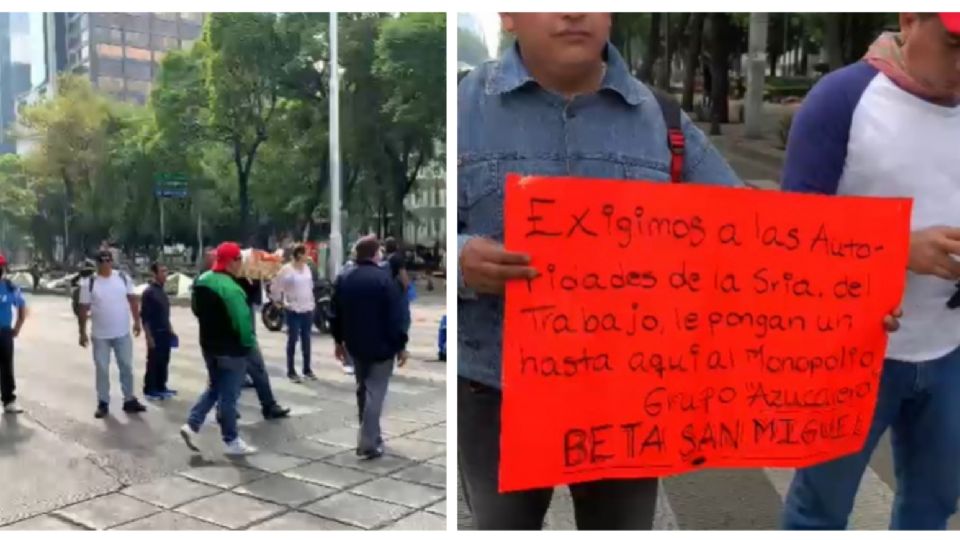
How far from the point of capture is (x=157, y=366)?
2611 millimetres

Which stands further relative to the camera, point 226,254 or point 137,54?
point 226,254

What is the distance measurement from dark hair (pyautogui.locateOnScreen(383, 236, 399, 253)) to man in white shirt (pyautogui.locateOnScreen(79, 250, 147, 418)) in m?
0.67

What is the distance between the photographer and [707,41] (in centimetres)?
402

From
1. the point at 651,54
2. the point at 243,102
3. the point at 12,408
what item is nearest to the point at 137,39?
the point at 243,102

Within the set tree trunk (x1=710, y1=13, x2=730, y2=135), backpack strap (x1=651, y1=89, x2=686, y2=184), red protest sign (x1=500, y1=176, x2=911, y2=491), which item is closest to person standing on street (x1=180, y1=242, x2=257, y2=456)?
red protest sign (x1=500, y1=176, x2=911, y2=491)

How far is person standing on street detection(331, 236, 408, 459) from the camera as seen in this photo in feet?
9.27

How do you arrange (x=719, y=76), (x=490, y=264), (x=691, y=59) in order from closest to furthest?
(x=490, y=264) < (x=691, y=59) < (x=719, y=76)

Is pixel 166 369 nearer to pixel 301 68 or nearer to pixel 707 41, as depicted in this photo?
pixel 301 68

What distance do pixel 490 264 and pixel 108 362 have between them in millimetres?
1389

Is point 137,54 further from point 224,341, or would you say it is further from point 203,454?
point 203,454

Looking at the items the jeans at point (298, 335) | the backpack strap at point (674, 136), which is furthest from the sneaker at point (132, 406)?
the backpack strap at point (674, 136)

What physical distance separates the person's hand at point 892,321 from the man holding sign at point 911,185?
0.19 ft

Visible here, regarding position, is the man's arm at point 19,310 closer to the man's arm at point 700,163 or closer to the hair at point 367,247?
the hair at point 367,247

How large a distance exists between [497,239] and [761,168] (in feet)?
4.86
